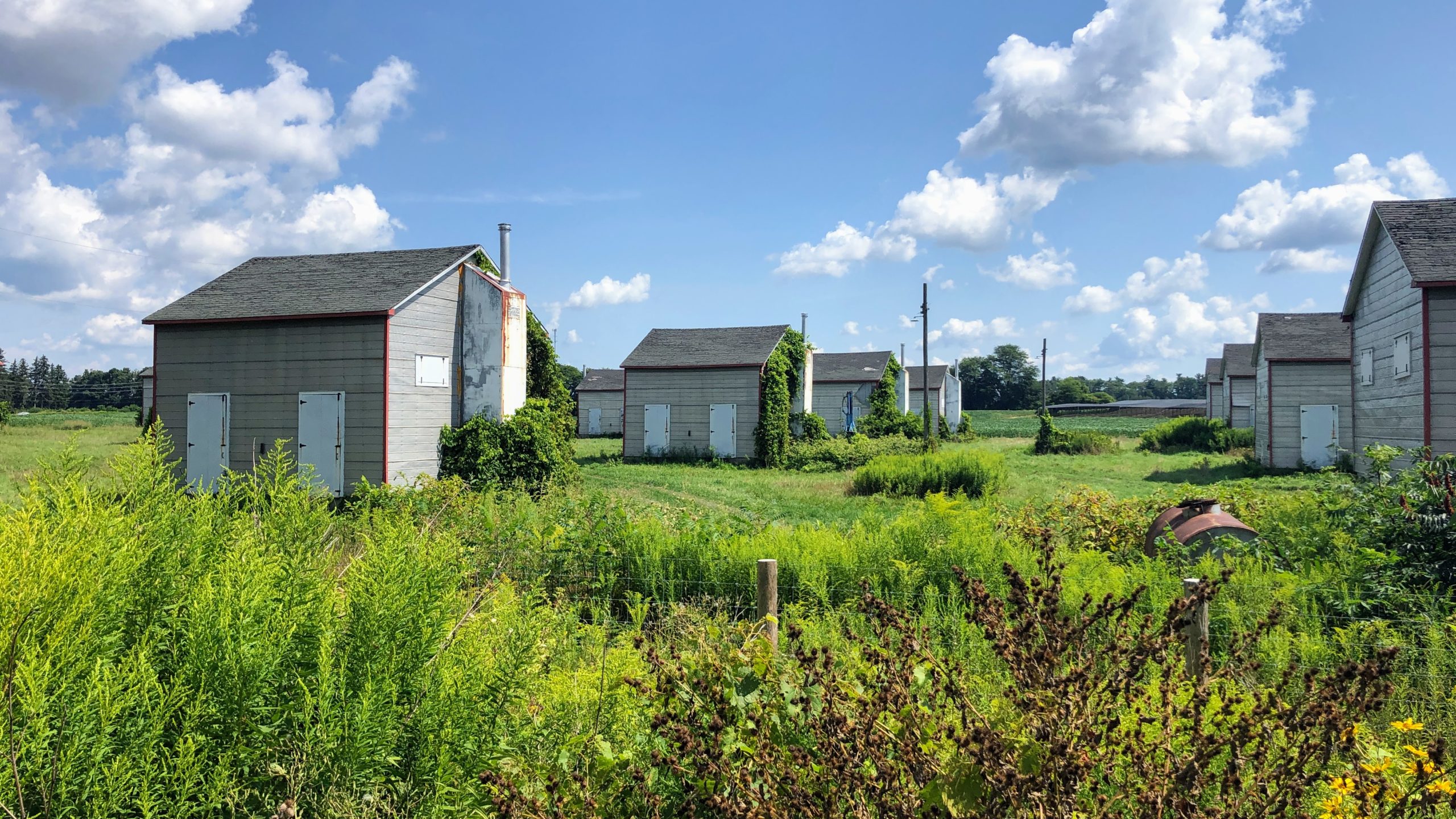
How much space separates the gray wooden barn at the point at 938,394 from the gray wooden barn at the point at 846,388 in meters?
6.17

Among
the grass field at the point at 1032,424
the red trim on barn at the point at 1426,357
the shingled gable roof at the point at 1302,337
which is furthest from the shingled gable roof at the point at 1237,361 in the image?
the red trim on barn at the point at 1426,357

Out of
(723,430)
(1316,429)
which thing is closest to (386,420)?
(723,430)

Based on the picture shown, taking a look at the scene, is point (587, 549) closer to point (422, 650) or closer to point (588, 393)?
point (422, 650)

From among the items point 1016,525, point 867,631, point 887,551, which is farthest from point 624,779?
point 1016,525

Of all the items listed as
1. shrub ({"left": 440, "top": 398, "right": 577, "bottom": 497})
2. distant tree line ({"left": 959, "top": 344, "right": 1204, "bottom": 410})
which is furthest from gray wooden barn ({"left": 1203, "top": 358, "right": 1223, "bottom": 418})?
distant tree line ({"left": 959, "top": 344, "right": 1204, "bottom": 410})

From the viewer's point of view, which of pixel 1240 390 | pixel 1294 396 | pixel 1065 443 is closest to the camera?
pixel 1294 396

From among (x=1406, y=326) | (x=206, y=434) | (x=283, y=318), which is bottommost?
(x=206, y=434)

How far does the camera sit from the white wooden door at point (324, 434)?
53.7 ft

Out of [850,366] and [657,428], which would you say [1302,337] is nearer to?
[850,366]

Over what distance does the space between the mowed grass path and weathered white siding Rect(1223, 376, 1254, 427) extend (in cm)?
559

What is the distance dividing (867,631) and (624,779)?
363cm

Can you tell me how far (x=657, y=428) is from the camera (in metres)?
31.3

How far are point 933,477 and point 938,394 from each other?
118 ft

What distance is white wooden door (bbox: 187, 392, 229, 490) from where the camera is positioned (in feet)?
56.8
